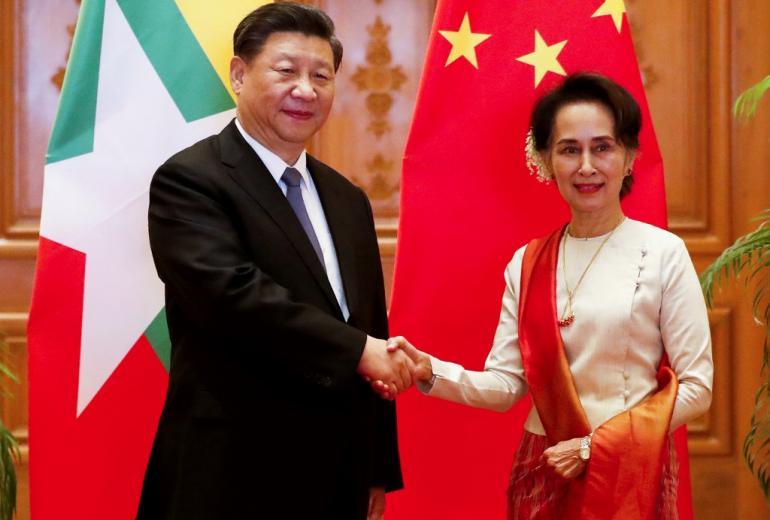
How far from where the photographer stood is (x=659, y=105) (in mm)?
2936

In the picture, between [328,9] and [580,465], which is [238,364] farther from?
[328,9]

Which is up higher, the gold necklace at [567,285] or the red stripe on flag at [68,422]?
the gold necklace at [567,285]

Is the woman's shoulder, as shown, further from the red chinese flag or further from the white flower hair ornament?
the red chinese flag

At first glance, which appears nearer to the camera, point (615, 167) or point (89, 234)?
point (615, 167)

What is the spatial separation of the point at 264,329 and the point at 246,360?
0.32 feet

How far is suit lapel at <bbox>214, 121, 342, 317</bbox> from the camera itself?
154 centimetres

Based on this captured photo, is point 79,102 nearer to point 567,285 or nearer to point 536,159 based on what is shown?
point 536,159

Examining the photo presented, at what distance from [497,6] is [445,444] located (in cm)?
104

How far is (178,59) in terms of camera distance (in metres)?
2.00

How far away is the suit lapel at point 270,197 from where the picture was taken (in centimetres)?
154

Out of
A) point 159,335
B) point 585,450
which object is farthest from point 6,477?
point 585,450

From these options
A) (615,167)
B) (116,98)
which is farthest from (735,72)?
(116,98)

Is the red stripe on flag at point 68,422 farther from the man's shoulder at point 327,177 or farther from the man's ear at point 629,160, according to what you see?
the man's ear at point 629,160

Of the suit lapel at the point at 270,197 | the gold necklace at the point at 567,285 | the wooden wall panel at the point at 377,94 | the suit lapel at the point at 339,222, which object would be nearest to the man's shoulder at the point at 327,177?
the suit lapel at the point at 339,222
